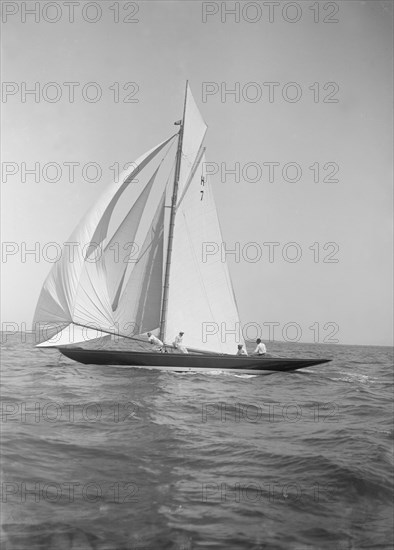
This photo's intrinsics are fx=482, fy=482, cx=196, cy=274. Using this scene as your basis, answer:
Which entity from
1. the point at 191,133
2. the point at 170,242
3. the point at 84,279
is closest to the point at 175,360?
the point at 84,279

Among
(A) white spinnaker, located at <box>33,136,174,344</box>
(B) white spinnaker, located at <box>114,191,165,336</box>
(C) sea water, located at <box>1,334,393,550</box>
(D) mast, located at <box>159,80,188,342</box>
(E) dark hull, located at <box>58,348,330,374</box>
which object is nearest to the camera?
(C) sea water, located at <box>1,334,393,550</box>

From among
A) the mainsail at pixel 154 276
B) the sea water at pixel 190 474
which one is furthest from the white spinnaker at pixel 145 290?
the sea water at pixel 190 474

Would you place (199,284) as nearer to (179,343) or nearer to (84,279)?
(179,343)

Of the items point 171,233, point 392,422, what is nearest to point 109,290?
point 171,233

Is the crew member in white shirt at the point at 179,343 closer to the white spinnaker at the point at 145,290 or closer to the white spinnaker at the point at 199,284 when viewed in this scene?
the white spinnaker at the point at 199,284

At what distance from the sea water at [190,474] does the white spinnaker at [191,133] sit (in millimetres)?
16119

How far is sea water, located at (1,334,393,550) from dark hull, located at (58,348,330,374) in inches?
287

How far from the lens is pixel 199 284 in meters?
25.5

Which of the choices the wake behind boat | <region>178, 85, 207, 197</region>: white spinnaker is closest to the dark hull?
the wake behind boat

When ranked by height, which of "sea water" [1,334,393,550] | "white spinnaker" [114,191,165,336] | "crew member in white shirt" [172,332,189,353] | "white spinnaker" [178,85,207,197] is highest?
"white spinnaker" [178,85,207,197]

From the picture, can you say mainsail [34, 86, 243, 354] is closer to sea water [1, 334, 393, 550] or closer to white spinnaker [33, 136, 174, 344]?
white spinnaker [33, 136, 174, 344]

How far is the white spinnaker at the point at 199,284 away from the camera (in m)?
25.2

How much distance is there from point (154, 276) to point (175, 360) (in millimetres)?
4733

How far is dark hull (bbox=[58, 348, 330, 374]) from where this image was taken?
2288 cm
